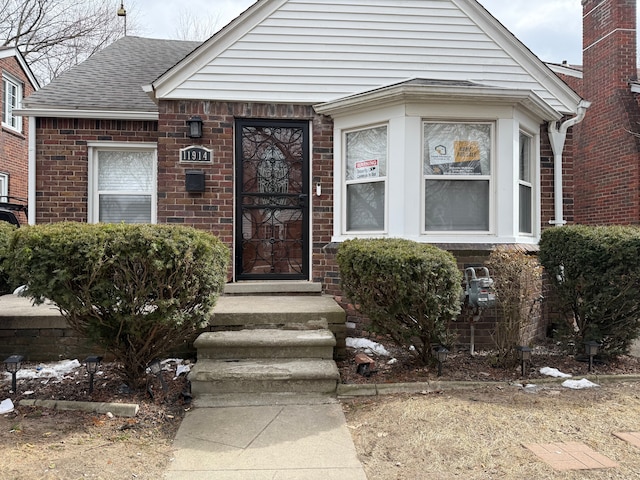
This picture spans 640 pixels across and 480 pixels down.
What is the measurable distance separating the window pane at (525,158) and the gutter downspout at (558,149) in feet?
1.31

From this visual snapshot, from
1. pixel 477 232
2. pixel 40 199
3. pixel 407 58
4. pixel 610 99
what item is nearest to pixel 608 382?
pixel 477 232

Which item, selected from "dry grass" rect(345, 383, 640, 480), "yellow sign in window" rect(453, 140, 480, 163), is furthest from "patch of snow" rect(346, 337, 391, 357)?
"yellow sign in window" rect(453, 140, 480, 163)

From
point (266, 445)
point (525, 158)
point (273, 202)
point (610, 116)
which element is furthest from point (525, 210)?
point (610, 116)

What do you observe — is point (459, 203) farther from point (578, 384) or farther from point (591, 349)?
point (578, 384)

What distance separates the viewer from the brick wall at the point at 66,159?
6691mm

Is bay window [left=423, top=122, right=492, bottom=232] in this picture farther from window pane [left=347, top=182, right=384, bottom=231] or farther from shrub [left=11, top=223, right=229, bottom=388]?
shrub [left=11, top=223, right=229, bottom=388]

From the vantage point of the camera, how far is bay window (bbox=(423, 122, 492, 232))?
5648 mm

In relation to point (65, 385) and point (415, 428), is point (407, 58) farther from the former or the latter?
point (65, 385)

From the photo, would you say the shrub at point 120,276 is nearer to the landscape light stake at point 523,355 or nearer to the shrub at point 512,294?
the shrub at point 512,294

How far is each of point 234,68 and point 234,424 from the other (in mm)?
4607

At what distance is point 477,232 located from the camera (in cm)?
561

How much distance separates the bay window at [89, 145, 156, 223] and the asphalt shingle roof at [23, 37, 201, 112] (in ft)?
2.28

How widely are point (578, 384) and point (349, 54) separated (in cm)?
484

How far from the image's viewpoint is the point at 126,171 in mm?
7004
